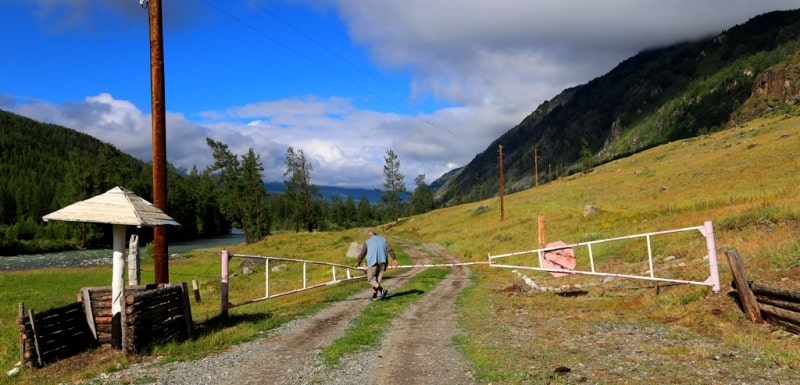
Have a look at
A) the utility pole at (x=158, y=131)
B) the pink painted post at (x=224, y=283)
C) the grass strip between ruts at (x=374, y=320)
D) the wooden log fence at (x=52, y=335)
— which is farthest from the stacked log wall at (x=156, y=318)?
the grass strip between ruts at (x=374, y=320)

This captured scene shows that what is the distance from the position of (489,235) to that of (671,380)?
4020 centimetres

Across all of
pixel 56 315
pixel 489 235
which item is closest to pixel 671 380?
pixel 56 315

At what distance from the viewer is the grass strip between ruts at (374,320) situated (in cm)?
972

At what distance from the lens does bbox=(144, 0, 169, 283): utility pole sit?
39.4 ft

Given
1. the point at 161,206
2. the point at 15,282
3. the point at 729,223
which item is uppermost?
the point at 161,206

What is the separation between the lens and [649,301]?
1272 centimetres

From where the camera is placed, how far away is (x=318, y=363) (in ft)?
28.6

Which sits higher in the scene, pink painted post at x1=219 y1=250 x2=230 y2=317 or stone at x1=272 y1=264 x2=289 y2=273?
pink painted post at x1=219 y1=250 x2=230 y2=317

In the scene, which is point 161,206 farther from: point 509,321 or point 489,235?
point 489,235

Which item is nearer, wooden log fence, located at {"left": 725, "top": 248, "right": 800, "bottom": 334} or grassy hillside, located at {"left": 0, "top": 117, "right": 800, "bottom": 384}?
wooden log fence, located at {"left": 725, "top": 248, "right": 800, "bottom": 334}

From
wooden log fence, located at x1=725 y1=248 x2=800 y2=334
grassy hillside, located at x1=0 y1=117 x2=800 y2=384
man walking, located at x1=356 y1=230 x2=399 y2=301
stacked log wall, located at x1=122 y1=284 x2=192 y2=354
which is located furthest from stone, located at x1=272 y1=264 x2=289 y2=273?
wooden log fence, located at x1=725 y1=248 x2=800 y2=334

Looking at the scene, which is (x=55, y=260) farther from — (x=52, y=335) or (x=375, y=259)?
(x=52, y=335)

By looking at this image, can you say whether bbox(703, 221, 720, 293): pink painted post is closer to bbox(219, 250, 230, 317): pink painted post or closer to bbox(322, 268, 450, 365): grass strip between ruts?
bbox(322, 268, 450, 365): grass strip between ruts

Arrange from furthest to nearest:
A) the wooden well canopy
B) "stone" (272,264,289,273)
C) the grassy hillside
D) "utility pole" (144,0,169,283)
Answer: "stone" (272,264,289,273) < "utility pole" (144,0,169,283) < the wooden well canopy < the grassy hillside
